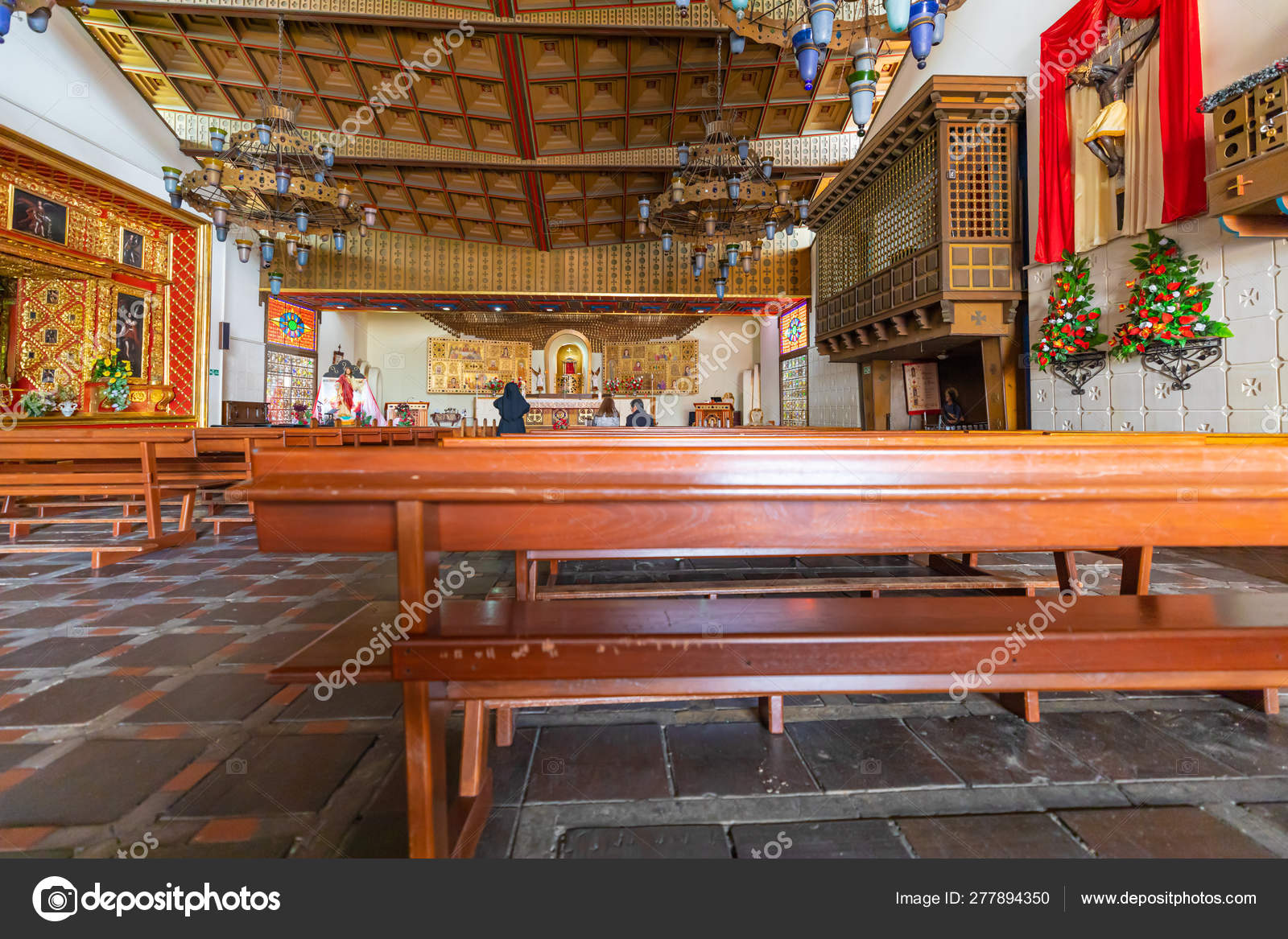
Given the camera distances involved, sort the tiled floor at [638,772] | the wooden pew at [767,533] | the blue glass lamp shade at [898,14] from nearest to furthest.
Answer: the wooden pew at [767,533]
the tiled floor at [638,772]
the blue glass lamp shade at [898,14]

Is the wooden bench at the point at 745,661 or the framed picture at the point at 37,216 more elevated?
the framed picture at the point at 37,216

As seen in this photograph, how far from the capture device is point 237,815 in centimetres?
111

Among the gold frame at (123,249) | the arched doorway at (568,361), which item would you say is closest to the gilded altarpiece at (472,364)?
the arched doorway at (568,361)

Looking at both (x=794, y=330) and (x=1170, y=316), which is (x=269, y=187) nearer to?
(x=1170, y=316)

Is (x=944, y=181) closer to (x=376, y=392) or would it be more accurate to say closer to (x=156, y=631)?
(x=156, y=631)

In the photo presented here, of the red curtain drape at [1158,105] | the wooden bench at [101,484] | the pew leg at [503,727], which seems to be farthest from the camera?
the red curtain drape at [1158,105]

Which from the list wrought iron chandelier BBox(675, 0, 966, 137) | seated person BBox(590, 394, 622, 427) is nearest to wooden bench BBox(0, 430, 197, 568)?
seated person BBox(590, 394, 622, 427)

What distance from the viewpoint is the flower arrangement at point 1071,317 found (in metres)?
4.89

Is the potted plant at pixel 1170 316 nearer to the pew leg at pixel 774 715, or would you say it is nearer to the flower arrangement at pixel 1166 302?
the flower arrangement at pixel 1166 302

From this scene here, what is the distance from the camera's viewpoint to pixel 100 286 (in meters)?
7.91

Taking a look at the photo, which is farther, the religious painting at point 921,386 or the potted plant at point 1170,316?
the religious painting at point 921,386

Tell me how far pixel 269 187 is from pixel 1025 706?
26.0 ft

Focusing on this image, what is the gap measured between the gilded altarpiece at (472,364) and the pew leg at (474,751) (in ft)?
43.7

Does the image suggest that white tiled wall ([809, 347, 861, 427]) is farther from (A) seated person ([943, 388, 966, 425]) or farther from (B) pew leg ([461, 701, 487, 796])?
(B) pew leg ([461, 701, 487, 796])
